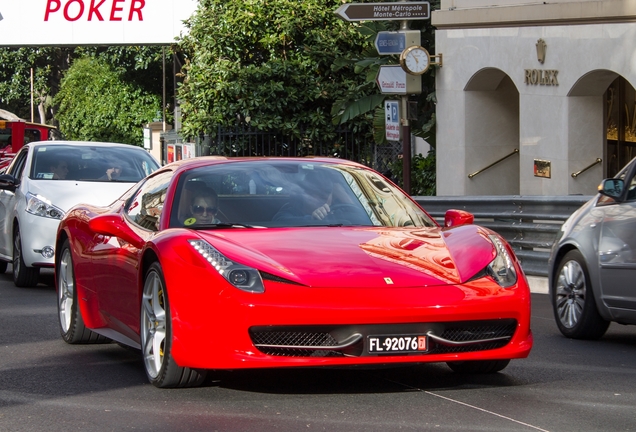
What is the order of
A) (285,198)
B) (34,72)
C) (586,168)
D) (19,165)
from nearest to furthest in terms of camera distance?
1. (285,198)
2. (19,165)
3. (586,168)
4. (34,72)

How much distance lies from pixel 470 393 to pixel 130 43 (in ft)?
99.4

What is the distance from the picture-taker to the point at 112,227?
7535 millimetres

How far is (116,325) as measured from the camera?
7.62 m

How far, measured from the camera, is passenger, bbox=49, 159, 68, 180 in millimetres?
13648

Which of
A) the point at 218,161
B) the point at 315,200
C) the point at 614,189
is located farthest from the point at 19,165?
the point at 614,189

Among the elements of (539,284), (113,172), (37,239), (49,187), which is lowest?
(539,284)

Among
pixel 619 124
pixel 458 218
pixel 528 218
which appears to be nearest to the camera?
pixel 458 218

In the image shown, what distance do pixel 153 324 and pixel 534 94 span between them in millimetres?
14502

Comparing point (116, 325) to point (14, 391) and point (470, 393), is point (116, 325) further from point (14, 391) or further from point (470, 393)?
point (470, 393)

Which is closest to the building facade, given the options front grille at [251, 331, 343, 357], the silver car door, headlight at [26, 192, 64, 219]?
headlight at [26, 192, 64, 219]

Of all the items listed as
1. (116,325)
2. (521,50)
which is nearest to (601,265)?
(116,325)

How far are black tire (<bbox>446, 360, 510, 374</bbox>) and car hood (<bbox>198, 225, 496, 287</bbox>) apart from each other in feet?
2.25

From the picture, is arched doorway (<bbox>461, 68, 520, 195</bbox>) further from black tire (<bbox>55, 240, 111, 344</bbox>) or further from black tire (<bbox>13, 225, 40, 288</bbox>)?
black tire (<bbox>55, 240, 111, 344</bbox>)

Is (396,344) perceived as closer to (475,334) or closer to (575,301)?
(475,334)
